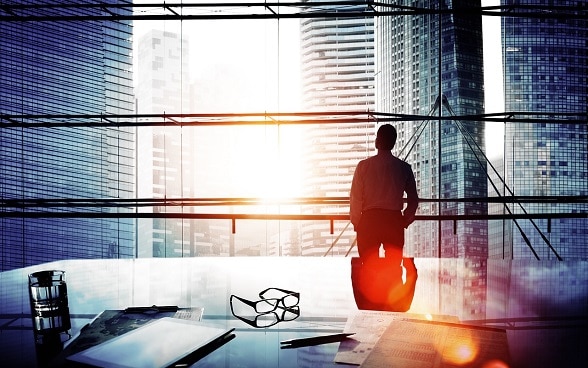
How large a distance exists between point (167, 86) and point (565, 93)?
32.4 m

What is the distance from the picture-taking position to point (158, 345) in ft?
1.99

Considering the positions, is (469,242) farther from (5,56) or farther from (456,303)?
(456,303)

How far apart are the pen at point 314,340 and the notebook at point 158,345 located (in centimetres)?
8

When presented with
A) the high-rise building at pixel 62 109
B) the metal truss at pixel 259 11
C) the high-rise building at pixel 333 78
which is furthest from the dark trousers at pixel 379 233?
the high-rise building at pixel 62 109

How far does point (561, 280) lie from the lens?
45.5 inches

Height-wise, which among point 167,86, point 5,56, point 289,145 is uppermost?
point 5,56

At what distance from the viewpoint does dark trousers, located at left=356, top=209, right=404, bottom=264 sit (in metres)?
1.64

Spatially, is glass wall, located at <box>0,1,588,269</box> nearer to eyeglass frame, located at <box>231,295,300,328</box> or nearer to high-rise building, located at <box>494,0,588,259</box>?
high-rise building, located at <box>494,0,588,259</box>

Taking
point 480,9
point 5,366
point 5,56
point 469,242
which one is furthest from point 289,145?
point 469,242

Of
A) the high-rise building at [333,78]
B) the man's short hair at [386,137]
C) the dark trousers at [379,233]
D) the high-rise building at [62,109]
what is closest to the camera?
the dark trousers at [379,233]

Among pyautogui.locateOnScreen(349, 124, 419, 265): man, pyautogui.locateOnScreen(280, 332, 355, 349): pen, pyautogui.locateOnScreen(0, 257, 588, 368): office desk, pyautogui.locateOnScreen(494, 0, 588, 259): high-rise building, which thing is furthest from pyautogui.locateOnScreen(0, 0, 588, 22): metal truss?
pyautogui.locateOnScreen(494, 0, 588, 259): high-rise building

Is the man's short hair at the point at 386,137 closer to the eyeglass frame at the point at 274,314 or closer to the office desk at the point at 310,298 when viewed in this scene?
the office desk at the point at 310,298

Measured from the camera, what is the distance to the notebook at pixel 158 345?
554mm

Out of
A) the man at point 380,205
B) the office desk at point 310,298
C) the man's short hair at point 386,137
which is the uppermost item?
the man's short hair at point 386,137
